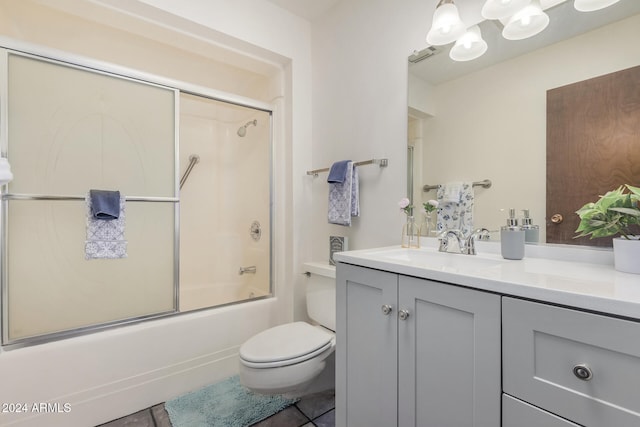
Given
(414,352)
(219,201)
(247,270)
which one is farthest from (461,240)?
(219,201)

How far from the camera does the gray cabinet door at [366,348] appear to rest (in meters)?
0.95

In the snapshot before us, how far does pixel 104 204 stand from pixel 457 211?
1742 millimetres

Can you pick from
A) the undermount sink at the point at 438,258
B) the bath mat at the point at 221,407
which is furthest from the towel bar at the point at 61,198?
the undermount sink at the point at 438,258

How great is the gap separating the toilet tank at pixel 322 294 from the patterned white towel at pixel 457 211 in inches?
25.4

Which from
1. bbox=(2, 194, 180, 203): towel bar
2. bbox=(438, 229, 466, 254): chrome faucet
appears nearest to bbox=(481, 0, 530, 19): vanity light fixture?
bbox=(438, 229, 466, 254): chrome faucet

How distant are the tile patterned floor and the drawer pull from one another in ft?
3.83

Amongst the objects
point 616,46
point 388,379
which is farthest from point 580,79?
point 388,379

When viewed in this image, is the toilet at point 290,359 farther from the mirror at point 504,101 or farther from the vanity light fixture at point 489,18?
the vanity light fixture at point 489,18

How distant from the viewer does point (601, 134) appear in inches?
38.0

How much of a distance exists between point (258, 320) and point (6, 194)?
4.81ft

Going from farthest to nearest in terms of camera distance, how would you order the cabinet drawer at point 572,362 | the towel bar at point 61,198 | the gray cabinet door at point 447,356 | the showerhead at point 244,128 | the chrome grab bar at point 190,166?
the chrome grab bar at point 190,166, the showerhead at point 244,128, the towel bar at point 61,198, the gray cabinet door at point 447,356, the cabinet drawer at point 572,362

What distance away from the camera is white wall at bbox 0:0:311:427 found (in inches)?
52.6

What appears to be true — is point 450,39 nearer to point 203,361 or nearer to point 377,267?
point 377,267

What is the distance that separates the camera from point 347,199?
169 cm
